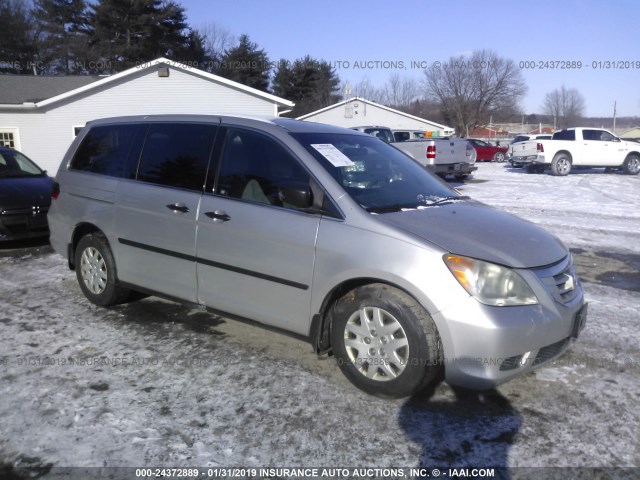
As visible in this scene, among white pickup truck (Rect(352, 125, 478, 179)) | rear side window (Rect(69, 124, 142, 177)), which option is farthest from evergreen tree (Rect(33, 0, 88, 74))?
rear side window (Rect(69, 124, 142, 177))

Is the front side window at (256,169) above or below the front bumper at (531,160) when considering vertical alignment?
below

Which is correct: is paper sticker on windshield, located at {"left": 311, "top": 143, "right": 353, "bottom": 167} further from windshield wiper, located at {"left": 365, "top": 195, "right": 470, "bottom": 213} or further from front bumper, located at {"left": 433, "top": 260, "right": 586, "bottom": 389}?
front bumper, located at {"left": 433, "top": 260, "right": 586, "bottom": 389}

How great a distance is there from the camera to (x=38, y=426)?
306 centimetres

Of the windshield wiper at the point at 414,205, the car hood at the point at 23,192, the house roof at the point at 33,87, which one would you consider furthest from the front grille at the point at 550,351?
the house roof at the point at 33,87

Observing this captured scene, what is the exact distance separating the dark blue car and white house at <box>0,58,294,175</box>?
14104 millimetres

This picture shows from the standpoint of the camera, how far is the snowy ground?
282 cm

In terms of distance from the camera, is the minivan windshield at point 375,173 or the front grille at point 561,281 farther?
the minivan windshield at point 375,173

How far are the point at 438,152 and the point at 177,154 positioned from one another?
1345 centimetres

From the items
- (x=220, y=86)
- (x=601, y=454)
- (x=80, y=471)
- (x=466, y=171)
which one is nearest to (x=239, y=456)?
(x=80, y=471)

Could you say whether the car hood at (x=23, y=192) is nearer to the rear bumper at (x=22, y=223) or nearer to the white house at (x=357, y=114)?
the rear bumper at (x=22, y=223)

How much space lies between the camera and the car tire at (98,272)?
4898 millimetres

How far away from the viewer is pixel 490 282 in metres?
3.08

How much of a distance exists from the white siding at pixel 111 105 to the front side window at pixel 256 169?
719 inches

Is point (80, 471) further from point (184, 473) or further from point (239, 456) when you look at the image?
point (239, 456)
